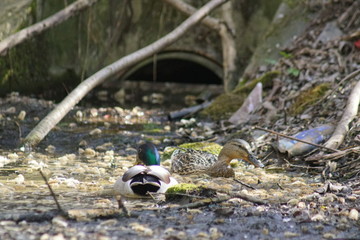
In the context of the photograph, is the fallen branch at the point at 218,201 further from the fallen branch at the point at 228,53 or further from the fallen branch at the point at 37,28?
the fallen branch at the point at 228,53

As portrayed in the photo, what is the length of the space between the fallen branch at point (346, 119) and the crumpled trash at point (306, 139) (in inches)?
7.2

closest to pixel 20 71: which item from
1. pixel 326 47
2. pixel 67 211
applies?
pixel 326 47

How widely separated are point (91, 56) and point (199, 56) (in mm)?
2320

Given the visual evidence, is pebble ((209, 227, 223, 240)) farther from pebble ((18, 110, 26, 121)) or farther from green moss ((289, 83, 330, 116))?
pebble ((18, 110, 26, 121))

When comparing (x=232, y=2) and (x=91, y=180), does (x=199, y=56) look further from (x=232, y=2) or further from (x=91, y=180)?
(x=91, y=180)

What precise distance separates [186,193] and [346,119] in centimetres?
278

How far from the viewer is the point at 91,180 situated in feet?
20.5

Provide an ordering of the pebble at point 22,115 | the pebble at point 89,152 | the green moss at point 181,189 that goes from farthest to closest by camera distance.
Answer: the pebble at point 22,115, the pebble at point 89,152, the green moss at point 181,189

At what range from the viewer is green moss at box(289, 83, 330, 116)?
8.87 meters

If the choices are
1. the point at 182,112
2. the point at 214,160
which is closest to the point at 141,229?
the point at 214,160

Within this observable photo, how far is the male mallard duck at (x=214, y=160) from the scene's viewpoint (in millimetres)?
6590

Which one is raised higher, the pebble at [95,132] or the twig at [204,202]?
the pebble at [95,132]

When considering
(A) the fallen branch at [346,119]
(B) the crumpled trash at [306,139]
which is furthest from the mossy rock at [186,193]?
(B) the crumpled trash at [306,139]

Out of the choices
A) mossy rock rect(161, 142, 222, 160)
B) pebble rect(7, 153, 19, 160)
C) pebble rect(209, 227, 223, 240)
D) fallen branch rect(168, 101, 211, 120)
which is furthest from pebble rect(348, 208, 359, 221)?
fallen branch rect(168, 101, 211, 120)
